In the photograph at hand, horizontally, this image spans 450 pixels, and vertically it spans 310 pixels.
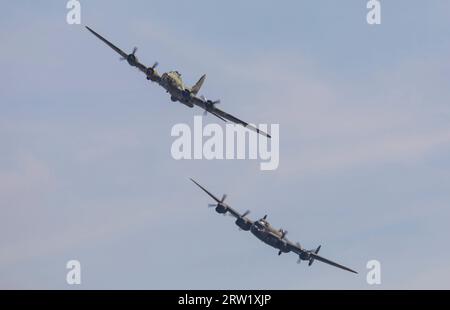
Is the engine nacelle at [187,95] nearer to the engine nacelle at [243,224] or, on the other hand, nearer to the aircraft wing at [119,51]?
the aircraft wing at [119,51]

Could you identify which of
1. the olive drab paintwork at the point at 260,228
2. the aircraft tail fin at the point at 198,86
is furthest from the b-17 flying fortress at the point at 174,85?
the olive drab paintwork at the point at 260,228

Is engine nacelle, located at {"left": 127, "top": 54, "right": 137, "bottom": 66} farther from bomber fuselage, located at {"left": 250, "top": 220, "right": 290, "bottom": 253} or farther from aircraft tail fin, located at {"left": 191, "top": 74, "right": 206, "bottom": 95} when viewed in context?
bomber fuselage, located at {"left": 250, "top": 220, "right": 290, "bottom": 253}

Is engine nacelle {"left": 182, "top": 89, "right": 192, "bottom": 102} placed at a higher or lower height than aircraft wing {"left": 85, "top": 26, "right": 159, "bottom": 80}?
lower

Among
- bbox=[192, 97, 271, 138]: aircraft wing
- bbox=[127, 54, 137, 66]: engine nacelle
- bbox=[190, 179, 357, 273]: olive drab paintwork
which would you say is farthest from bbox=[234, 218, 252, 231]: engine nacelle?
bbox=[127, 54, 137, 66]: engine nacelle

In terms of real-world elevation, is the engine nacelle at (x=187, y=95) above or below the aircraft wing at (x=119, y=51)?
below

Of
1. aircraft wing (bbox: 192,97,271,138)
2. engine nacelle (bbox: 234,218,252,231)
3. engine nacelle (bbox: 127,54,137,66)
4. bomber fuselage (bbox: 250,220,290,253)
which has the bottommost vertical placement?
bomber fuselage (bbox: 250,220,290,253)

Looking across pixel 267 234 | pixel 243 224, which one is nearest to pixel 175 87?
pixel 243 224

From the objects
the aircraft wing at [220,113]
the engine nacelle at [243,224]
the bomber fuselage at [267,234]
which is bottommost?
the bomber fuselage at [267,234]

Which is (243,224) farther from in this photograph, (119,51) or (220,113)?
(119,51)
